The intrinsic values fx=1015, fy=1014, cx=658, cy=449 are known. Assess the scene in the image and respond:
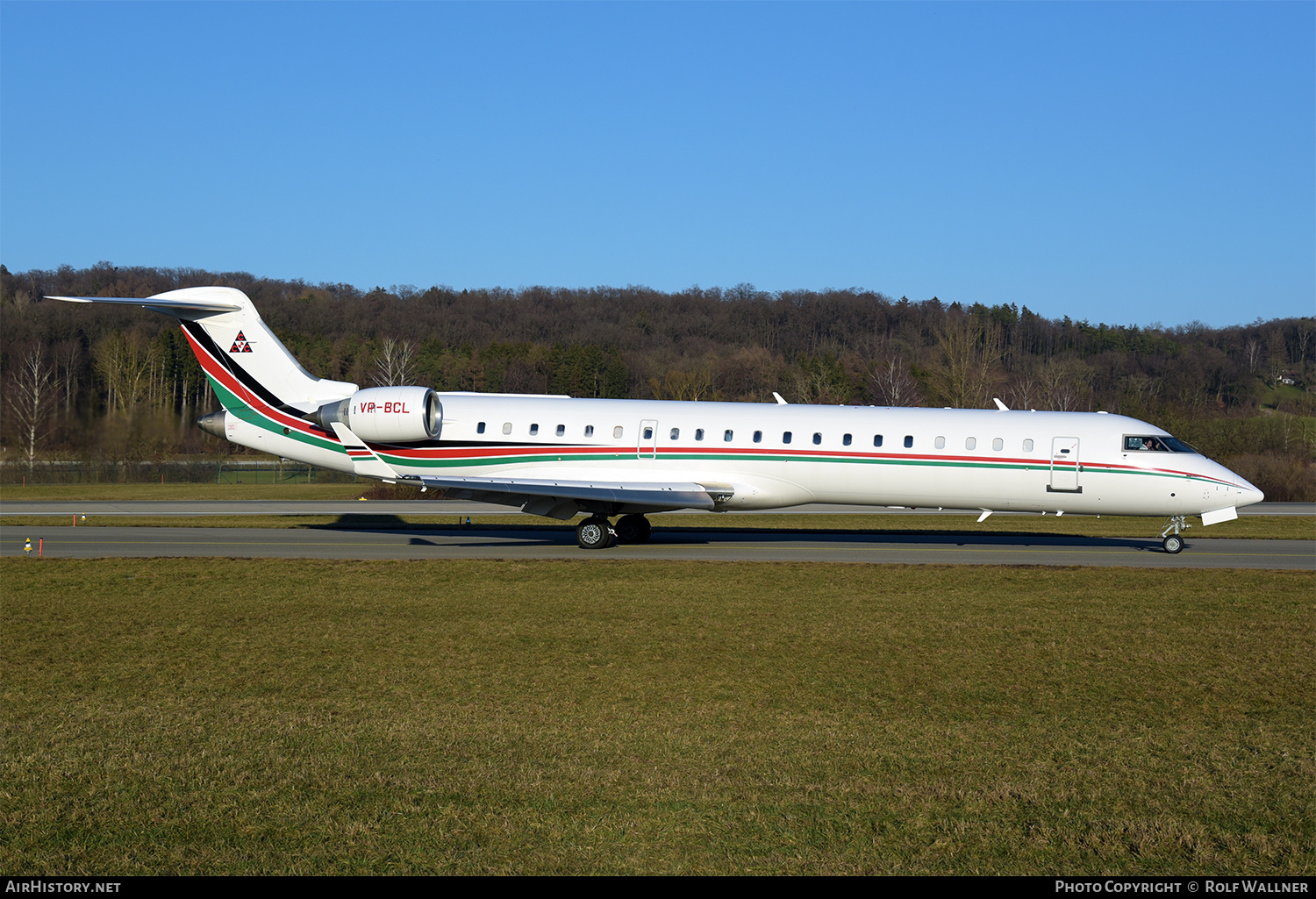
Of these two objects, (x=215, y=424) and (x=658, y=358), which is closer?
(x=215, y=424)

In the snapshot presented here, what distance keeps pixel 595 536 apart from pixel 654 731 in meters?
14.6

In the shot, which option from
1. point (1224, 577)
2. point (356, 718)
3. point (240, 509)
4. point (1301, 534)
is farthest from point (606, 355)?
point (356, 718)

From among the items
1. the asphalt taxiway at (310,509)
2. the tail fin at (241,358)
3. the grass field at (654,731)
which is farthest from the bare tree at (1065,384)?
the grass field at (654,731)

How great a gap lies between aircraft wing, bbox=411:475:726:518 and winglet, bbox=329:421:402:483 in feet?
2.85

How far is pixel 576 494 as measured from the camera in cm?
2197

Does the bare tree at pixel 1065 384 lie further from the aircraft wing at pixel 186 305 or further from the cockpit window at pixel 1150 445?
the aircraft wing at pixel 186 305

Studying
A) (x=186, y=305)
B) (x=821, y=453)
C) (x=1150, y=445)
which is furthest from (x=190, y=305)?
(x=1150, y=445)

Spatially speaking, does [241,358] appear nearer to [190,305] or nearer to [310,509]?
[190,305]

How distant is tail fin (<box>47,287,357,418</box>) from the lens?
24.9 metres

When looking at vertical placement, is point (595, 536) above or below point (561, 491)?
below

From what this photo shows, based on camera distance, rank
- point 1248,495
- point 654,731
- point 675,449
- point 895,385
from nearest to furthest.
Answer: point 654,731
point 1248,495
point 675,449
point 895,385

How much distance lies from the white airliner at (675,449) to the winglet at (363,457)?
0.04m

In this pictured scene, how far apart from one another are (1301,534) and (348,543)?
25.5m
